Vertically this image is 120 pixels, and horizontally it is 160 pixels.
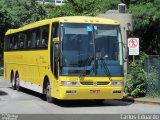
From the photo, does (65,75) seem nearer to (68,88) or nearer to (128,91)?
(68,88)

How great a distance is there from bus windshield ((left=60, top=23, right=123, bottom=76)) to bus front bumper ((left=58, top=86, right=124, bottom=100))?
0.54 m

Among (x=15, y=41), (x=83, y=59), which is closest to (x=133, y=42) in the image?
(x=83, y=59)

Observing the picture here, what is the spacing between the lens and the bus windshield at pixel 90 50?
18.3 m

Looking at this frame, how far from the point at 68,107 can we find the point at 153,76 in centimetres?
481

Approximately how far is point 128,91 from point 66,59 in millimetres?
5516

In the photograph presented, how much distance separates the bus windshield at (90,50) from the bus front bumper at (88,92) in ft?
1.76

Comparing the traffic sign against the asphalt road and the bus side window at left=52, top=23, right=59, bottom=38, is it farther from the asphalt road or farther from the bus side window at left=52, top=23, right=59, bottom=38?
the bus side window at left=52, top=23, right=59, bottom=38

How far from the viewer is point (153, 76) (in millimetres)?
21797

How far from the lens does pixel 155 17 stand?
35.9 meters

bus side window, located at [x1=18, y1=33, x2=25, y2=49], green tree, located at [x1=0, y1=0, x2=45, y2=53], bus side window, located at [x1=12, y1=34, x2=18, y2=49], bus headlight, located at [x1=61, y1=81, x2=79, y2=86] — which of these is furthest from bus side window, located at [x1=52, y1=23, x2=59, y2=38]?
green tree, located at [x1=0, y1=0, x2=45, y2=53]

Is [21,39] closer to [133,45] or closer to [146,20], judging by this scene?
[133,45]

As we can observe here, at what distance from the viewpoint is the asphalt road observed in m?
16.9

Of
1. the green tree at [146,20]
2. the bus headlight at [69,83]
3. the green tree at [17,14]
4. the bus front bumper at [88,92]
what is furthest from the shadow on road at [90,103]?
the green tree at [17,14]

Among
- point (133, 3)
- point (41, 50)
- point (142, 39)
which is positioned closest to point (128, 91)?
point (41, 50)
